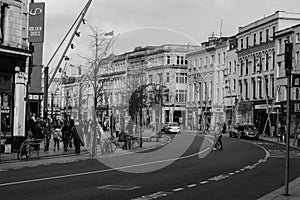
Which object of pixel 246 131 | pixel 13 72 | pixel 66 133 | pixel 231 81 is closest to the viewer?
pixel 13 72

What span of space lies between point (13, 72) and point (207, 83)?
7047 cm

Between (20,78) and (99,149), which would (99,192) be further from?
(99,149)

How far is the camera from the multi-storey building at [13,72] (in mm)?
31078

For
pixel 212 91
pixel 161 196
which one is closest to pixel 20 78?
pixel 161 196

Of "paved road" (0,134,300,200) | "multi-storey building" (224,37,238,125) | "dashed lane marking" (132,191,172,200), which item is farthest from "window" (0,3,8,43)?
"multi-storey building" (224,37,238,125)

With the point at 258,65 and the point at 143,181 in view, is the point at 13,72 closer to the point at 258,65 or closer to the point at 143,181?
the point at 143,181

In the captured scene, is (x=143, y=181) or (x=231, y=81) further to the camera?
(x=231, y=81)

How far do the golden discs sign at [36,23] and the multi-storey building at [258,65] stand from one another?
1771 inches

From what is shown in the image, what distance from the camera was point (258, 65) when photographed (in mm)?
79938

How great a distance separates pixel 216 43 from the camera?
97.8 m

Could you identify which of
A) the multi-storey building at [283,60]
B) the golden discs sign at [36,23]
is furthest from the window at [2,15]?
the multi-storey building at [283,60]

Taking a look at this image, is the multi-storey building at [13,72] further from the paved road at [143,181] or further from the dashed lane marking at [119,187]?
the dashed lane marking at [119,187]

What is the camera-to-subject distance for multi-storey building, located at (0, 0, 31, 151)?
31078 mm

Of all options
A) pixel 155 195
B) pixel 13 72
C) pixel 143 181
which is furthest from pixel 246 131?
pixel 155 195
